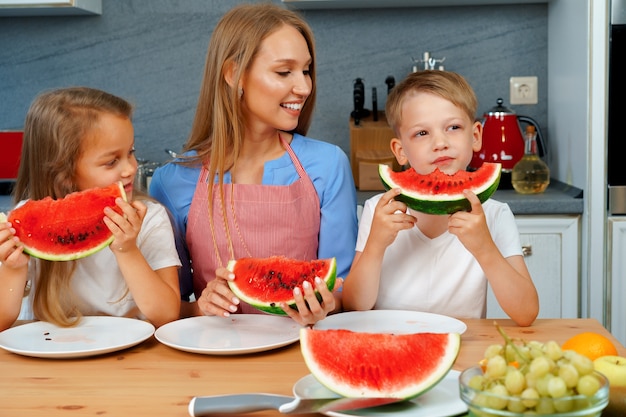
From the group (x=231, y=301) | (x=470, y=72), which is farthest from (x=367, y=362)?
(x=470, y=72)

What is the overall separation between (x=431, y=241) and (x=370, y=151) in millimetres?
1404

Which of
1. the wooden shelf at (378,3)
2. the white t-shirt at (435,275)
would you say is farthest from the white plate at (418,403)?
the wooden shelf at (378,3)

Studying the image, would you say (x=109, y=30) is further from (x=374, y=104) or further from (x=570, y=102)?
(x=570, y=102)

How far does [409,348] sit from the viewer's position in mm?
1216

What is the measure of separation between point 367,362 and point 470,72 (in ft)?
9.05

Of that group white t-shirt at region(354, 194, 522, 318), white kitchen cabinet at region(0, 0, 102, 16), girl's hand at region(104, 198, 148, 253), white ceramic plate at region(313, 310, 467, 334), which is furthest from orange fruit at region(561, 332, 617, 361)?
white kitchen cabinet at region(0, 0, 102, 16)

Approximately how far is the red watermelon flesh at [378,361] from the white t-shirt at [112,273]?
80cm

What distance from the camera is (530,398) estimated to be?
0.89 meters

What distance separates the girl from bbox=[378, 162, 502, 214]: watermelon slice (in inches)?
23.3

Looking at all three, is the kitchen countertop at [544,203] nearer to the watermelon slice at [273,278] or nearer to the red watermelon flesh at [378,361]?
the watermelon slice at [273,278]

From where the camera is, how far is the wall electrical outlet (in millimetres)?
3705

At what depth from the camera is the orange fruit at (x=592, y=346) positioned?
1.29 metres

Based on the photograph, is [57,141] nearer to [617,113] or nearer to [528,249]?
[528,249]

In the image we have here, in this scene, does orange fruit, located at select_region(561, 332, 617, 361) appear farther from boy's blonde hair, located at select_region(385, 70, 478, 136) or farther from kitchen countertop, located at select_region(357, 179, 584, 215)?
kitchen countertop, located at select_region(357, 179, 584, 215)
